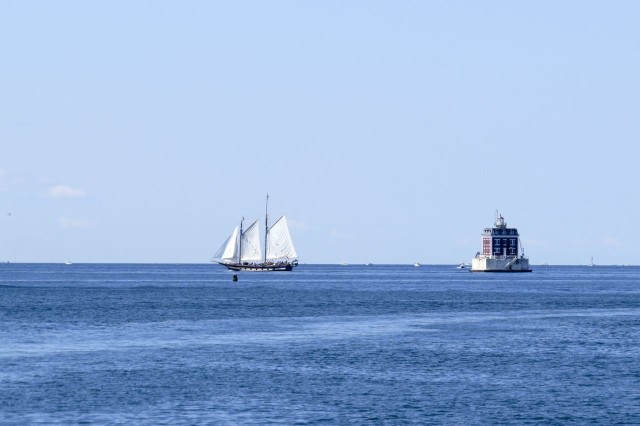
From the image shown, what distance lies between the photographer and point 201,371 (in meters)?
69.8

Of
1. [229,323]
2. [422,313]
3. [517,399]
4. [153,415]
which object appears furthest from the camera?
[422,313]

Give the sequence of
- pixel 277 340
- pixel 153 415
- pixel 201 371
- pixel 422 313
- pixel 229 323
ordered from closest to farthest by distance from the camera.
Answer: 1. pixel 153 415
2. pixel 201 371
3. pixel 277 340
4. pixel 229 323
5. pixel 422 313

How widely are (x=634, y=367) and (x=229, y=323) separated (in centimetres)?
5187

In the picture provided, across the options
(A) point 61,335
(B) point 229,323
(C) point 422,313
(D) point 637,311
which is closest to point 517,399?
(A) point 61,335

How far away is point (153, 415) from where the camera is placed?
176 feet

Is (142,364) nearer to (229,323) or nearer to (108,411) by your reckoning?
(108,411)

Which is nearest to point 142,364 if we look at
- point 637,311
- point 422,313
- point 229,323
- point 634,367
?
point 634,367

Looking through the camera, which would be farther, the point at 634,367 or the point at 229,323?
the point at 229,323

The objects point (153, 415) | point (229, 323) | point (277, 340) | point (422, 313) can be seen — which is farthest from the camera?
point (422, 313)

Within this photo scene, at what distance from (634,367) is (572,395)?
1352 cm

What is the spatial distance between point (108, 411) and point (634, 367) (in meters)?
35.1

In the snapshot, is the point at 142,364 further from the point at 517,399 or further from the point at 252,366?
the point at 517,399

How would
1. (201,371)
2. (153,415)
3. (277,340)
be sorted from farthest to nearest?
1. (277,340)
2. (201,371)
3. (153,415)

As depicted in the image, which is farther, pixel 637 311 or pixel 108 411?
pixel 637 311
